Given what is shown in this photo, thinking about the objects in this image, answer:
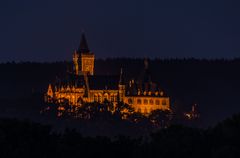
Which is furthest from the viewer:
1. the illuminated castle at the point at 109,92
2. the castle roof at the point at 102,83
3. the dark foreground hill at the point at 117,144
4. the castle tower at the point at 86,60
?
the castle tower at the point at 86,60

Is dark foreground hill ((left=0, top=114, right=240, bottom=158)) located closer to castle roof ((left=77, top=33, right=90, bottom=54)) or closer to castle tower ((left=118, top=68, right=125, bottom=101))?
castle tower ((left=118, top=68, right=125, bottom=101))

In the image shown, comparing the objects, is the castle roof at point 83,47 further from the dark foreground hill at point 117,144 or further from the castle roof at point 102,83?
the dark foreground hill at point 117,144

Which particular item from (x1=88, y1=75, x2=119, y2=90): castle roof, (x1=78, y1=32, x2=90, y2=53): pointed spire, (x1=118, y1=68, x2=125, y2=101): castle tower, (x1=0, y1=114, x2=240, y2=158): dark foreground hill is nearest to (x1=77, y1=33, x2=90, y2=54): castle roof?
(x1=78, y1=32, x2=90, y2=53): pointed spire

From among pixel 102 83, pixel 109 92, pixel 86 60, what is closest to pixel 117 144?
pixel 109 92

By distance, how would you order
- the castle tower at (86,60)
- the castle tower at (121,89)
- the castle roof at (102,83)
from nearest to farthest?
the castle tower at (121,89), the castle roof at (102,83), the castle tower at (86,60)

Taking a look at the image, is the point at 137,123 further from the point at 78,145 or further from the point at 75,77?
the point at 78,145

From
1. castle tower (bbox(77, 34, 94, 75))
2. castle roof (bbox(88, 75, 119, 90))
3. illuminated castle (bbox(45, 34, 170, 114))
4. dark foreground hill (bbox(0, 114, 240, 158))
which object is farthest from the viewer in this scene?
castle tower (bbox(77, 34, 94, 75))

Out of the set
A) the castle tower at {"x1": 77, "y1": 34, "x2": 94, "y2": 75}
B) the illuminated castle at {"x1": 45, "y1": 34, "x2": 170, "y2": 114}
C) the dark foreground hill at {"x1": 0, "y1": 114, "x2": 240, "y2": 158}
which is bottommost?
the dark foreground hill at {"x1": 0, "y1": 114, "x2": 240, "y2": 158}

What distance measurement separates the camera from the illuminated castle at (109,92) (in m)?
162

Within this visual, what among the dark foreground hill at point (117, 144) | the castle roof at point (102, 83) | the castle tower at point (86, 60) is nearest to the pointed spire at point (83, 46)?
the castle tower at point (86, 60)

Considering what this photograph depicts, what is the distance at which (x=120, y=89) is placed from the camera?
6422 inches

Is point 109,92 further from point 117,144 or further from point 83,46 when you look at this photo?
point 117,144

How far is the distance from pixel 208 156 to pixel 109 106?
93402 mm

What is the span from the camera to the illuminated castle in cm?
16175
